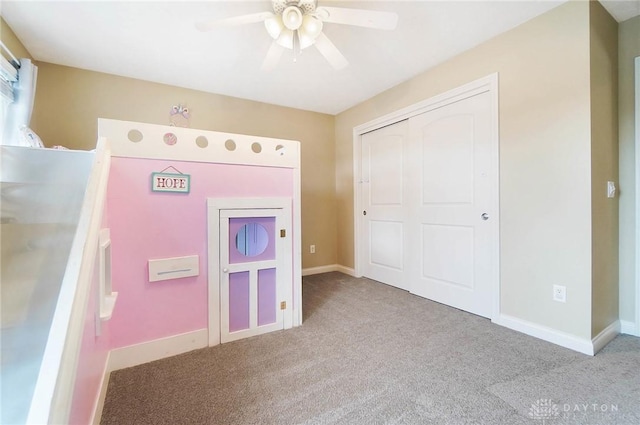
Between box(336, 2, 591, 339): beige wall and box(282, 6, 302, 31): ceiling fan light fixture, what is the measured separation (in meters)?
1.66

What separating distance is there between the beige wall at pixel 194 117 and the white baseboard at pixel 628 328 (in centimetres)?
296

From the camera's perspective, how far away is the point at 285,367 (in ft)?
5.58

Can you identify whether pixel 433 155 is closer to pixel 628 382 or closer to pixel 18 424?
pixel 628 382

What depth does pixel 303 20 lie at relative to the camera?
5.69ft

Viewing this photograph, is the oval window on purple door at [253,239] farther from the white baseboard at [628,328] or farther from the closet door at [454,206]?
the white baseboard at [628,328]

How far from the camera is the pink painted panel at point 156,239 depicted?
171 cm

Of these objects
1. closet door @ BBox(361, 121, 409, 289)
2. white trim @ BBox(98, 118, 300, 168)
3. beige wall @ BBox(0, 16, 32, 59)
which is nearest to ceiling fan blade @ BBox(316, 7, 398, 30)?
white trim @ BBox(98, 118, 300, 168)

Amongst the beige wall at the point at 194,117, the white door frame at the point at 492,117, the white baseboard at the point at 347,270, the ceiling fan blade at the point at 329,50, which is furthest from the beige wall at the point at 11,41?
the white baseboard at the point at 347,270

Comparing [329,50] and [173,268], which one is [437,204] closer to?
[329,50]

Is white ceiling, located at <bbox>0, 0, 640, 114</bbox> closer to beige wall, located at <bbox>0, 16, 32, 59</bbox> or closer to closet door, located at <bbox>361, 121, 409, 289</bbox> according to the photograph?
beige wall, located at <bbox>0, 16, 32, 59</bbox>

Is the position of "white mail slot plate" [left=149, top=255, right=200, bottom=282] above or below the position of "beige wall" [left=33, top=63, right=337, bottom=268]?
below

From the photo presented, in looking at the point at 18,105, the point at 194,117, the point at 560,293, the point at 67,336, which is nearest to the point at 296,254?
the point at 67,336

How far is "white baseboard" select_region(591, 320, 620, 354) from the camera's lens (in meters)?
1.82

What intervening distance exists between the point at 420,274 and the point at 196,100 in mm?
3233
